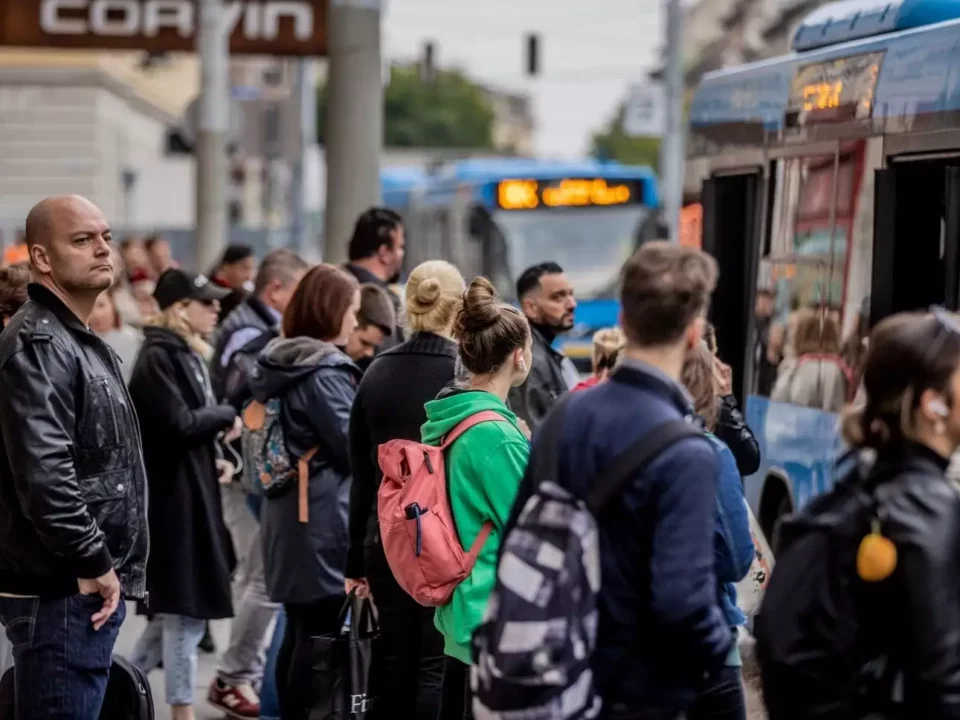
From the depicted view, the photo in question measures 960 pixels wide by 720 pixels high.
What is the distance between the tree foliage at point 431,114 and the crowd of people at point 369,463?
105257mm

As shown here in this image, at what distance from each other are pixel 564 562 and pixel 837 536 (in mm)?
560

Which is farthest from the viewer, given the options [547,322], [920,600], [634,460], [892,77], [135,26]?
[135,26]

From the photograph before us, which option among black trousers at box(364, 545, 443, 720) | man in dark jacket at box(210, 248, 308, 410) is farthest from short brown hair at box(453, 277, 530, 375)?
man in dark jacket at box(210, 248, 308, 410)

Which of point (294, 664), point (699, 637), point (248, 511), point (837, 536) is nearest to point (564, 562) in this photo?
point (699, 637)

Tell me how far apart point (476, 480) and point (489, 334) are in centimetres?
40

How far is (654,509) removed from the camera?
3.97 meters

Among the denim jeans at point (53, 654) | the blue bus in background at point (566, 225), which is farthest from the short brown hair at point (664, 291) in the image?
the blue bus in background at point (566, 225)

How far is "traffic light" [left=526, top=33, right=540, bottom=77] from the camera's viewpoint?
42.0 metres

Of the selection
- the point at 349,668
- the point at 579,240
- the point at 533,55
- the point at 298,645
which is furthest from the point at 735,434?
the point at 533,55

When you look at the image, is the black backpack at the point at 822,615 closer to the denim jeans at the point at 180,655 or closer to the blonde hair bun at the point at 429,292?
the blonde hair bun at the point at 429,292

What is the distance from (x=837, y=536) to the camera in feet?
12.0

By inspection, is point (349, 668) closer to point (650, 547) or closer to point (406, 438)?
point (406, 438)

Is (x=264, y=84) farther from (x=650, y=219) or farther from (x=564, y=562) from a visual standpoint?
(x=564, y=562)

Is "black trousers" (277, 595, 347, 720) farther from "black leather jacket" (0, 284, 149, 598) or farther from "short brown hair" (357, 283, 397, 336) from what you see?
"black leather jacket" (0, 284, 149, 598)
